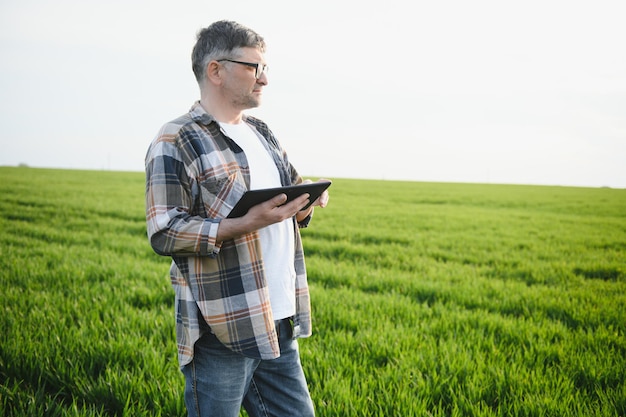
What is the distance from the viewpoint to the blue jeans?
1.85 meters

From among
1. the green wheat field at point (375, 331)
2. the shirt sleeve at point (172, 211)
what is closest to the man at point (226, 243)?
the shirt sleeve at point (172, 211)

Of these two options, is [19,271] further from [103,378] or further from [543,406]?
[543,406]

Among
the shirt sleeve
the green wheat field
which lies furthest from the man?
the green wheat field

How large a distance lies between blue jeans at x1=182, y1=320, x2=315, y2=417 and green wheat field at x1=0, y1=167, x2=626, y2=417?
852 mm

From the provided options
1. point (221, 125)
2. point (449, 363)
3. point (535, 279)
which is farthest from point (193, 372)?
point (535, 279)

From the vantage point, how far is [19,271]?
6109mm

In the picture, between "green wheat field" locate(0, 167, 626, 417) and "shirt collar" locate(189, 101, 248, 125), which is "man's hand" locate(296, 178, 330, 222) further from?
"green wheat field" locate(0, 167, 626, 417)

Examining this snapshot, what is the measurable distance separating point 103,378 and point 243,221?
2343 millimetres

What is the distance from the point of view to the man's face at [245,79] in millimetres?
1979

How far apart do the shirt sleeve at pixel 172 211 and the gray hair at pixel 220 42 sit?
1.49ft

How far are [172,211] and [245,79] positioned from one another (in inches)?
27.8

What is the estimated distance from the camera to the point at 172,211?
5.74 feet

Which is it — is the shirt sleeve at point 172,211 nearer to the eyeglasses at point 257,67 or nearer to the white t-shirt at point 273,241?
A: the white t-shirt at point 273,241

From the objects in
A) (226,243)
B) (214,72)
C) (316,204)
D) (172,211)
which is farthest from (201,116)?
(316,204)
